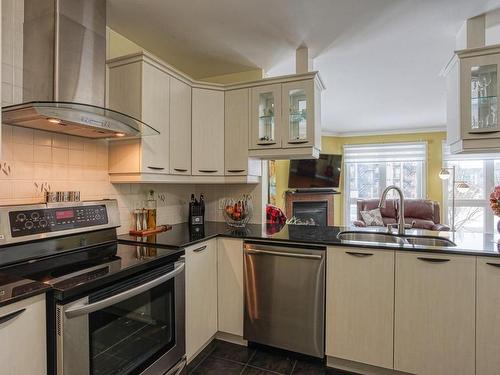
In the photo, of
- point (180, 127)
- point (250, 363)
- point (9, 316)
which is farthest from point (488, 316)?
point (180, 127)

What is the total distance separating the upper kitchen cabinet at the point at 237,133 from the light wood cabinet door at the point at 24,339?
1.75 metres

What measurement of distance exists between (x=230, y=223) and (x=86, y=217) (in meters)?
1.16

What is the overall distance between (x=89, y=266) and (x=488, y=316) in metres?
2.13

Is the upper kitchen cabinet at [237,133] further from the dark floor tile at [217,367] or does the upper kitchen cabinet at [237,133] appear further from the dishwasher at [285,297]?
the dark floor tile at [217,367]

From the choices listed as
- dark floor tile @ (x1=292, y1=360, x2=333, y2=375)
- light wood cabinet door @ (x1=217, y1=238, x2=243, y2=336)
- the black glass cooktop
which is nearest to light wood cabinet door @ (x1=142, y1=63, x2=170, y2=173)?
the black glass cooktop

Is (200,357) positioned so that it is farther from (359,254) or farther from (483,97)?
(483,97)

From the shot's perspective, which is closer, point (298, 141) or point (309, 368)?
point (309, 368)

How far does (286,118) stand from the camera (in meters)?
2.42

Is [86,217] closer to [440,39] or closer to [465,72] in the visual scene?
[465,72]

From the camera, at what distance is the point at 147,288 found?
56.0 inches

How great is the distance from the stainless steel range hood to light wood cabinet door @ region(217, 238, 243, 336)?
3.70ft

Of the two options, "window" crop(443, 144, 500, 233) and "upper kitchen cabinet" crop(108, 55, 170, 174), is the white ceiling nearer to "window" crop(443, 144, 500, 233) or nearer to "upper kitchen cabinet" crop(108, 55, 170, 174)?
"upper kitchen cabinet" crop(108, 55, 170, 174)

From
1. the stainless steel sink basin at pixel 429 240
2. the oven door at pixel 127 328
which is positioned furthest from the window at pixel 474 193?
the oven door at pixel 127 328

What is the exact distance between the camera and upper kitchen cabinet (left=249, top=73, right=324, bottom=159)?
2.37 m
